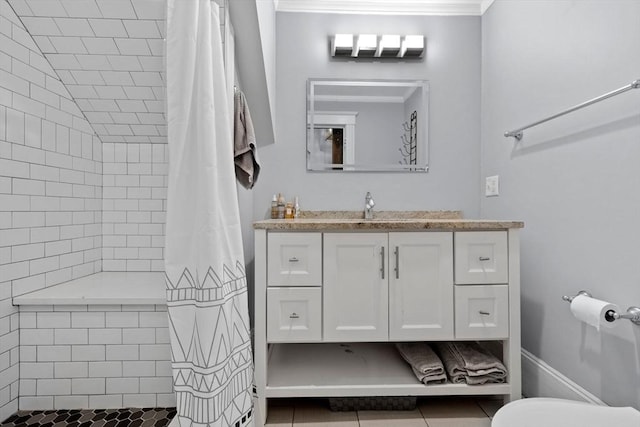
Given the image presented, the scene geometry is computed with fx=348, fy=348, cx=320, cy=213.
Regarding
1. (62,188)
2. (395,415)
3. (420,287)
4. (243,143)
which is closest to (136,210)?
(62,188)

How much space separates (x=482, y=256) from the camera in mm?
1532

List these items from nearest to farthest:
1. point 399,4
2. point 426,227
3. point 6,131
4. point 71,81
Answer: point 6,131
point 426,227
point 71,81
point 399,4

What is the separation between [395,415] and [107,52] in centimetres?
208

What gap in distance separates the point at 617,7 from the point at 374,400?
1.85 meters

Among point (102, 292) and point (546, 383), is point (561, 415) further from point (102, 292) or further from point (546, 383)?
point (102, 292)

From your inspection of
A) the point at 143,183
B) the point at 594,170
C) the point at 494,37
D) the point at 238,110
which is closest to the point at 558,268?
the point at 594,170

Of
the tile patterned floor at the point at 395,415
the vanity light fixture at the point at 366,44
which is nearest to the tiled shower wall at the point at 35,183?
the tile patterned floor at the point at 395,415

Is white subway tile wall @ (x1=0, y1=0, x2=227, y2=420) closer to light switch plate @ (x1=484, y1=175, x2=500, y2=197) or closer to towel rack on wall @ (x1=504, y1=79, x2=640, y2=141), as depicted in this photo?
towel rack on wall @ (x1=504, y1=79, x2=640, y2=141)

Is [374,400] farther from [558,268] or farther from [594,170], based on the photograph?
[594,170]

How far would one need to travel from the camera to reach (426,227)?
4.97 ft

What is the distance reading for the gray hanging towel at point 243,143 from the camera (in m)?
1.48

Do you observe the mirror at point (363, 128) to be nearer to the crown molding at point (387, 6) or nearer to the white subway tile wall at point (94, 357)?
the crown molding at point (387, 6)

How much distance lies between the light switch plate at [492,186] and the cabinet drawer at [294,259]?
121cm

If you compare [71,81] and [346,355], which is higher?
[71,81]
